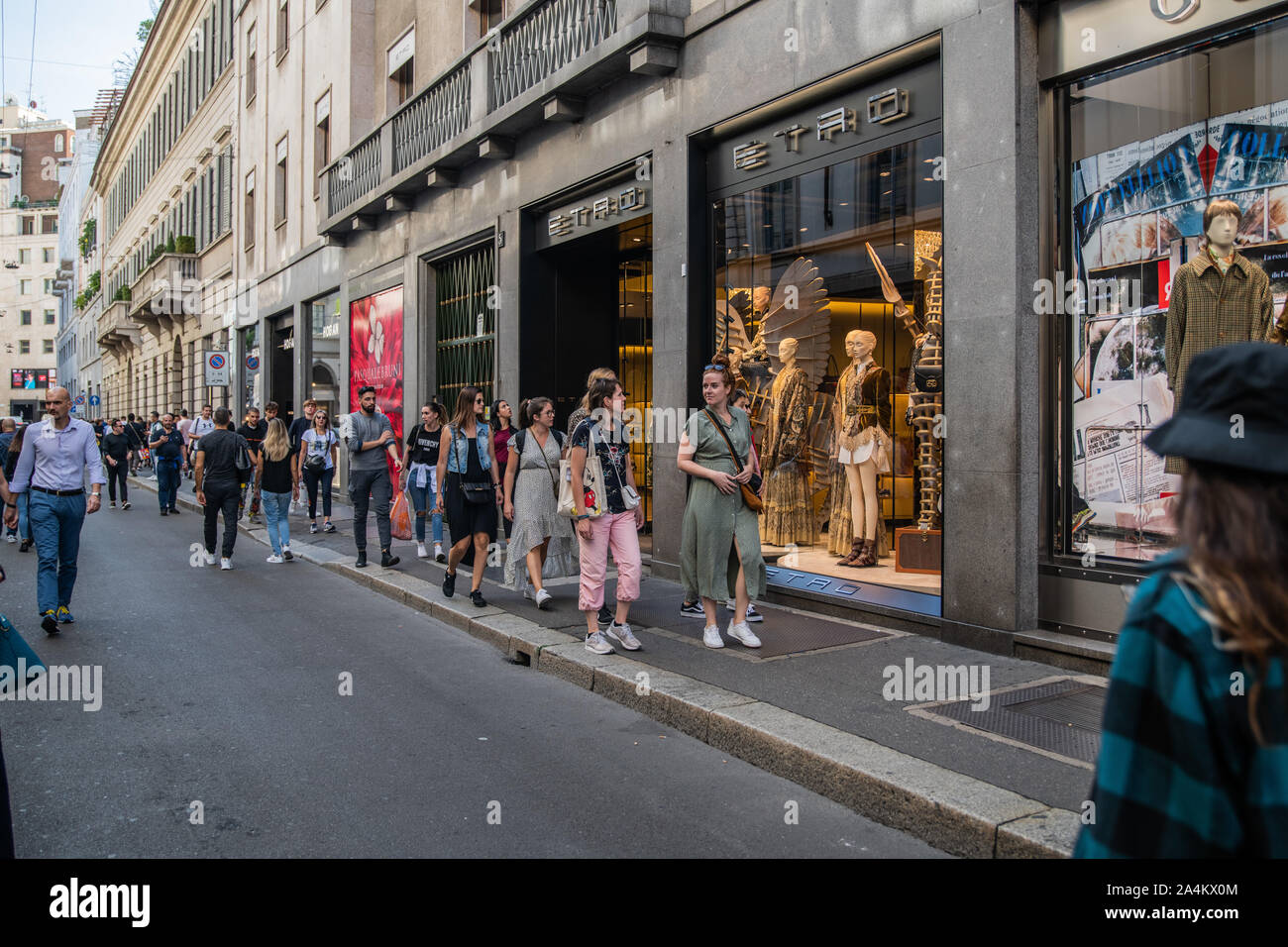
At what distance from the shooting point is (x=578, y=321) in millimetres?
13266

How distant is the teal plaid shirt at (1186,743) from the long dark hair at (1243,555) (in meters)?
0.02

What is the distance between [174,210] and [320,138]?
19253mm

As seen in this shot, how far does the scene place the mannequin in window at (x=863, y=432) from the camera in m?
9.05

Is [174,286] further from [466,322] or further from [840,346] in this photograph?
[840,346]

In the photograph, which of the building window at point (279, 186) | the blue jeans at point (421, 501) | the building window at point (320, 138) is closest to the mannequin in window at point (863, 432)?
the blue jeans at point (421, 501)

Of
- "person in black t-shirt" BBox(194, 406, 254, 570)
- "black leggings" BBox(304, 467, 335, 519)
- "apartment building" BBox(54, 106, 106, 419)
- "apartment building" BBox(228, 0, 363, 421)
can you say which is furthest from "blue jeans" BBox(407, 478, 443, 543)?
"apartment building" BBox(54, 106, 106, 419)

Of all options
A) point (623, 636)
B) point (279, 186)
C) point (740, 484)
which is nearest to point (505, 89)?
point (740, 484)

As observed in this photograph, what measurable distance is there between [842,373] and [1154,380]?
133 inches

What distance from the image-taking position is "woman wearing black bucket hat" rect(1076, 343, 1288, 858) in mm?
1344

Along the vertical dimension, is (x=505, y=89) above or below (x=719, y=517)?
above

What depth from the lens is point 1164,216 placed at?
6.15m

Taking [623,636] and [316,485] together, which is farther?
[316,485]

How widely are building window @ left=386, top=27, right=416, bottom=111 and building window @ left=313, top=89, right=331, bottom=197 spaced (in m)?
3.15

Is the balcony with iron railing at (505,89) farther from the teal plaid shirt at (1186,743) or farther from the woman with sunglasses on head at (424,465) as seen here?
the teal plaid shirt at (1186,743)
